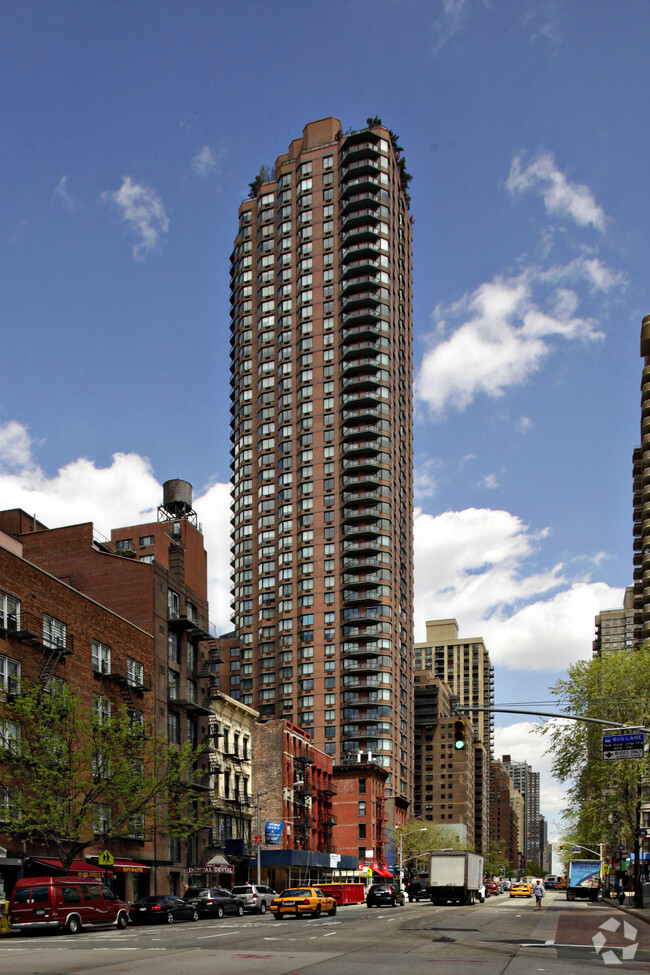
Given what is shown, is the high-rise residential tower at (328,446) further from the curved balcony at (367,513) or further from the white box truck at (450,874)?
the white box truck at (450,874)

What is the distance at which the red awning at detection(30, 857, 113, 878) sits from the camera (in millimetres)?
45812

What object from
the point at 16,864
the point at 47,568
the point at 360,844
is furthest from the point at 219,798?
the point at 360,844

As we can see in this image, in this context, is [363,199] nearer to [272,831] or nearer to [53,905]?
[272,831]

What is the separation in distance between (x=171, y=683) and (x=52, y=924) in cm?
3353

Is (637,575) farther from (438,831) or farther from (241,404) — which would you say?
(241,404)

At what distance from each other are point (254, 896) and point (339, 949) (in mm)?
31341

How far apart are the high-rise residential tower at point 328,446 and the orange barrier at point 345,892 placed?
67.5 meters

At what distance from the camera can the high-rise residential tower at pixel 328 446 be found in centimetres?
14500

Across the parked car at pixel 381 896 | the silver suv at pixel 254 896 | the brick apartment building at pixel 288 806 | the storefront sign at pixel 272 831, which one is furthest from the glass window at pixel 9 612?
the storefront sign at pixel 272 831

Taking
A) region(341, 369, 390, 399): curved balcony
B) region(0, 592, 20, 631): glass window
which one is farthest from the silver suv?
region(341, 369, 390, 399): curved balcony

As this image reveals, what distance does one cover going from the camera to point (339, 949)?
27.4 m

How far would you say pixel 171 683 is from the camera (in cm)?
6825

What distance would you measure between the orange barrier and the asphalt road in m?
25.5

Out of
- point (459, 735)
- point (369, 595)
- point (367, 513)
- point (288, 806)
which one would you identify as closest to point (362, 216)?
point (367, 513)
